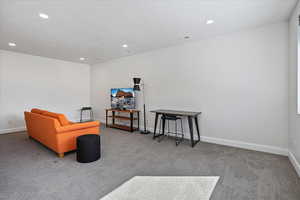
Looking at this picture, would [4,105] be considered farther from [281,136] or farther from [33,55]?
[281,136]

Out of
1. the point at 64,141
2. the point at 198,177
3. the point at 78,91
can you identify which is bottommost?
the point at 198,177

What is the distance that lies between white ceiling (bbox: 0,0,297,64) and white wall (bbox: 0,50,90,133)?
108 cm

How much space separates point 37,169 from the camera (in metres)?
2.48

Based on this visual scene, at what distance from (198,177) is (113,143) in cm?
231

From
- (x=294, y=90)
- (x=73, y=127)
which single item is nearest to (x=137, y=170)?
(x=73, y=127)

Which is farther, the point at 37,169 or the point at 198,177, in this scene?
the point at 37,169

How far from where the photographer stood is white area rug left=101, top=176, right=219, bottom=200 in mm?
1787

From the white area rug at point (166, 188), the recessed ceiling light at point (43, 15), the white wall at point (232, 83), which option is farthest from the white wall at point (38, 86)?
the white area rug at point (166, 188)

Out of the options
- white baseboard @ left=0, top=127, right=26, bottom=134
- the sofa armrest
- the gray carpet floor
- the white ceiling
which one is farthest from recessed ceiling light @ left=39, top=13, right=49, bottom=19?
white baseboard @ left=0, top=127, right=26, bottom=134

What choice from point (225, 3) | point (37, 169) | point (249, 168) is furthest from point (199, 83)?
point (37, 169)

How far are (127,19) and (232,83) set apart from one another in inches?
108

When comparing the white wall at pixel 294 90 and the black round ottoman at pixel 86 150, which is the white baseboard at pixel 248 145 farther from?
the black round ottoman at pixel 86 150

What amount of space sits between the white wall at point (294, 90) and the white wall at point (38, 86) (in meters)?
7.08

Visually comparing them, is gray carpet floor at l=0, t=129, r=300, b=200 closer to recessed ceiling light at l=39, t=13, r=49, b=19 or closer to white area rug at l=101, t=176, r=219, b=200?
white area rug at l=101, t=176, r=219, b=200
